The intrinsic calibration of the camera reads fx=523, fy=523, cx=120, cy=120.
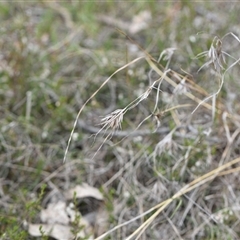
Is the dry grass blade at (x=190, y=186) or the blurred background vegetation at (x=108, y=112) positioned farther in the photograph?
the blurred background vegetation at (x=108, y=112)

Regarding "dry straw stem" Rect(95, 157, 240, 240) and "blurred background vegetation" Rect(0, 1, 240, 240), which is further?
"blurred background vegetation" Rect(0, 1, 240, 240)

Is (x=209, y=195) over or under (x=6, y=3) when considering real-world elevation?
under

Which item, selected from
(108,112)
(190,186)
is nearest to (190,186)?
(190,186)

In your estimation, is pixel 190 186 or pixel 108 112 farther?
pixel 108 112

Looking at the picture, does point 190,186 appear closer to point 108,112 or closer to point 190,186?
point 190,186

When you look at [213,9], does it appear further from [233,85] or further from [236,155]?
[236,155]

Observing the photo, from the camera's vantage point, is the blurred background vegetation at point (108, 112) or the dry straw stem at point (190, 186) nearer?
the dry straw stem at point (190, 186)

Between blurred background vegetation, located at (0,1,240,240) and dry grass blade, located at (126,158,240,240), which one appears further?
blurred background vegetation, located at (0,1,240,240)

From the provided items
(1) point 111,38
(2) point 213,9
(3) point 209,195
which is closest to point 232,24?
(2) point 213,9
